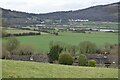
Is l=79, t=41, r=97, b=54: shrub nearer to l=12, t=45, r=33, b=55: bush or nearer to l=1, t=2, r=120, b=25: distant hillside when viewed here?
l=12, t=45, r=33, b=55: bush

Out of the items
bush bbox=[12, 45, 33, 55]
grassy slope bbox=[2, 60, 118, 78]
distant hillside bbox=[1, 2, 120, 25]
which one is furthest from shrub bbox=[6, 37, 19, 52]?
distant hillside bbox=[1, 2, 120, 25]

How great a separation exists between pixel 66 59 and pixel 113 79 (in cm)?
1715

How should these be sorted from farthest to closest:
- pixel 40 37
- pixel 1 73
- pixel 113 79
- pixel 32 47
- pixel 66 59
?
pixel 40 37 < pixel 32 47 < pixel 66 59 < pixel 113 79 < pixel 1 73

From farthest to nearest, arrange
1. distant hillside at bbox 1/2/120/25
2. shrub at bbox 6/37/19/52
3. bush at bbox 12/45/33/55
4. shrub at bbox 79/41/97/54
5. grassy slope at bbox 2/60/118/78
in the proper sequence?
distant hillside at bbox 1/2/120/25 < shrub at bbox 79/41/97/54 < bush at bbox 12/45/33/55 < shrub at bbox 6/37/19/52 < grassy slope at bbox 2/60/118/78

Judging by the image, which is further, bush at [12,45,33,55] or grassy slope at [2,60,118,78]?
bush at [12,45,33,55]

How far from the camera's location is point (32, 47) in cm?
6412

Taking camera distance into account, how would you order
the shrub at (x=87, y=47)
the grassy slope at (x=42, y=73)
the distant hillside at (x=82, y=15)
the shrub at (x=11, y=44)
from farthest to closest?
the distant hillside at (x=82, y=15), the shrub at (x=87, y=47), the shrub at (x=11, y=44), the grassy slope at (x=42, y=73)

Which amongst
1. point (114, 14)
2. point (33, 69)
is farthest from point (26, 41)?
point (114, 14)

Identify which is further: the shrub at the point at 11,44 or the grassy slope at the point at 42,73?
the shrub at the point at 11,44

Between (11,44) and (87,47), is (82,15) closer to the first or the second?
(87,47)

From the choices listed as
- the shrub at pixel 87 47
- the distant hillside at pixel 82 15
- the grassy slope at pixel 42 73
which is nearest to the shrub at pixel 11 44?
the shrub at pixel 87 47

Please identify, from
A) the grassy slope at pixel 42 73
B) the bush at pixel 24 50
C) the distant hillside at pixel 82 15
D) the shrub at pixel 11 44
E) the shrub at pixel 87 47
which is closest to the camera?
the grassy slope at pixel 42 73

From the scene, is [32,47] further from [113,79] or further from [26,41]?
[113,79]

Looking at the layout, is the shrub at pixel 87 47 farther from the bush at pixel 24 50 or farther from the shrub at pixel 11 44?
the shrub at pixel 11 44
